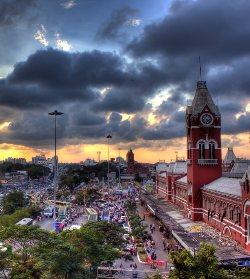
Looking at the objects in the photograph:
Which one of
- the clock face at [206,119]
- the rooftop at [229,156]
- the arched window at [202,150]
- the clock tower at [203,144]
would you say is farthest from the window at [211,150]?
the rooftop at [229,156]

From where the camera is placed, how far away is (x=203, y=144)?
72.3 m

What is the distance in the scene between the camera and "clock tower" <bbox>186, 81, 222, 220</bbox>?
71562 mm

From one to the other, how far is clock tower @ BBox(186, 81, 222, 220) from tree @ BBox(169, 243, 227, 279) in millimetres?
46286

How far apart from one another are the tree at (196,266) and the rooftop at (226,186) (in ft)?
88.2

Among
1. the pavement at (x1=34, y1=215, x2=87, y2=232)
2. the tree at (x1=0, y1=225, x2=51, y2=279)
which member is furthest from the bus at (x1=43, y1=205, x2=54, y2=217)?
the tree at (x1=0, y1=225, x2=51, y2=279)

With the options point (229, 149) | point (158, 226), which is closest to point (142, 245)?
point (158, 226)

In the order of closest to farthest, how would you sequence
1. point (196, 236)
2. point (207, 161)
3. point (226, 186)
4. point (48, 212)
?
point (196, 236)
point (226, 186)
point (207, 161)
point (48, 212)

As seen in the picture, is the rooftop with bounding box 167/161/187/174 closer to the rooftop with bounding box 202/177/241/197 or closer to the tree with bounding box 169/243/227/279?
the rooftop with bounding box 202/177/241/197

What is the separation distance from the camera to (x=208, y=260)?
2503cm

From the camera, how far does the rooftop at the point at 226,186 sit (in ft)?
179

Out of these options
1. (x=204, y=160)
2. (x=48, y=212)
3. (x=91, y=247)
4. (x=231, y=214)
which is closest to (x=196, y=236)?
(x=231, y=214)

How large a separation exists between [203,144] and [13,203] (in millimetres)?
51641

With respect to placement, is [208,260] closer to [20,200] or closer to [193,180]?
[193,180]

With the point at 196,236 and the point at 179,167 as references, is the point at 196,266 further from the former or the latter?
the point at 179,167
